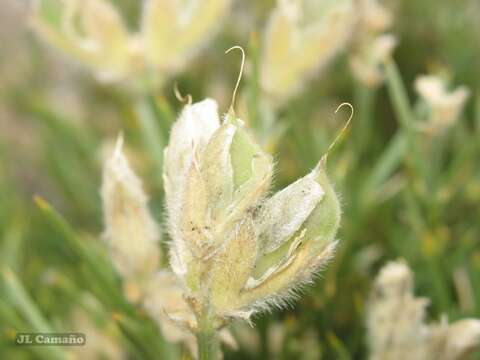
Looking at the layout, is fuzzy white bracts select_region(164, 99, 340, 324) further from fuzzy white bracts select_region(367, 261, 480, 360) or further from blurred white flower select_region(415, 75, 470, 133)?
blurred white flower select_region(415, 75, 470, 133)

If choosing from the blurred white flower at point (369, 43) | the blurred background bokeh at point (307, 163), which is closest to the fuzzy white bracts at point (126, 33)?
the blurred background bokeh at point (307, 163)

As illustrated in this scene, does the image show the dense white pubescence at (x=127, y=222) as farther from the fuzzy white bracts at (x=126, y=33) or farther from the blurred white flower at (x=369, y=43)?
the blurred white flower at (x=369, y=43)

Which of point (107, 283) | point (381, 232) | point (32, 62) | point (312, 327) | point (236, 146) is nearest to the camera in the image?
point (236, 146)

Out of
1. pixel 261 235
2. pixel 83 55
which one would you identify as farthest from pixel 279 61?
pixel 261 235

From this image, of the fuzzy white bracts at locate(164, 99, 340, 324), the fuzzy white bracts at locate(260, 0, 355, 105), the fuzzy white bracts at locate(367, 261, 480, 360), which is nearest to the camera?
the fuzzy white bracts at locate(164, 99, 340, 324)

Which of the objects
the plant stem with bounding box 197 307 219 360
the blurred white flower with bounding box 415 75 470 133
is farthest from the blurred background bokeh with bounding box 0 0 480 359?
the plant stem with bounding box 197 307 219 360

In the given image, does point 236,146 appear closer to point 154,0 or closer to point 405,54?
point 154,0
